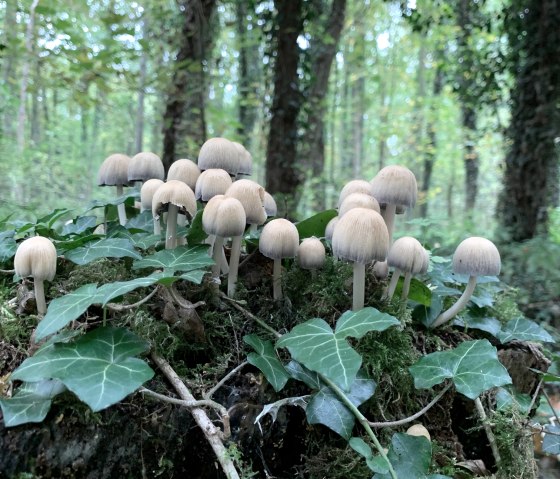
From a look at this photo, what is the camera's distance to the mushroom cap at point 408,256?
Result: 1742 mm

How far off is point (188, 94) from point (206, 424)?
4864 millimetres

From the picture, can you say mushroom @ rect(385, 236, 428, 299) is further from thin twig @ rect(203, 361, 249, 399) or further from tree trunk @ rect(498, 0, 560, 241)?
tree trunk @ rect(498, 0, 560, 241)

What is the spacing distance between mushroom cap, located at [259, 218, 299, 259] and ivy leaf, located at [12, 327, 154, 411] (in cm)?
62

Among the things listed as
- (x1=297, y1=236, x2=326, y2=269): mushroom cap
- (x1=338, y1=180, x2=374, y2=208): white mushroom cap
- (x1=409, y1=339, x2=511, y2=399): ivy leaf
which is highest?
(x1=338, y1=180, x2=374, y2=208): white mushroom cap

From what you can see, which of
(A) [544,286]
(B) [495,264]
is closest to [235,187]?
(B) [495,264]

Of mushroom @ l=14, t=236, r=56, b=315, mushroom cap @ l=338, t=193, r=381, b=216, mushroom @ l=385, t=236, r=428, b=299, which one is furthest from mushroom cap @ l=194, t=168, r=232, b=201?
mushroom @ l=385, t=236, r=428, b=299

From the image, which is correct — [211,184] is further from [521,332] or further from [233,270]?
[521,332]

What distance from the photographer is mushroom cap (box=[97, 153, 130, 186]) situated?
2.20 m

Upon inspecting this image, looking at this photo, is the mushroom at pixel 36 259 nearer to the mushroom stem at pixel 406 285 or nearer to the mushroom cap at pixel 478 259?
the mushroom stem at pixel 406 285

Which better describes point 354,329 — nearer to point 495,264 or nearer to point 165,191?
point 495,264

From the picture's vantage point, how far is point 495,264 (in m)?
1.79

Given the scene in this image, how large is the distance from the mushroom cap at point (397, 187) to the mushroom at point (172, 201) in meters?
0.76

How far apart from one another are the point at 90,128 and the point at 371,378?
1975 centimetres

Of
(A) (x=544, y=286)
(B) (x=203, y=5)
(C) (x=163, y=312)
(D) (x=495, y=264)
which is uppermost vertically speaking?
(B) (x=203, y=5)
